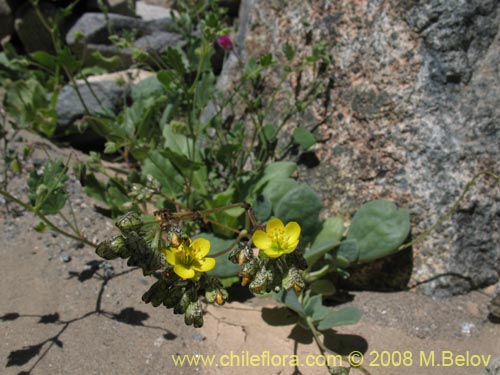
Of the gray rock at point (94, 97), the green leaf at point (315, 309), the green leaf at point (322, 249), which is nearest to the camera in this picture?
the green leaf at point (315, 309)

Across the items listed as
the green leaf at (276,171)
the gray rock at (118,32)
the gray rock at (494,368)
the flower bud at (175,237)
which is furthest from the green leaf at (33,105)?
the gray rock at (494,368)

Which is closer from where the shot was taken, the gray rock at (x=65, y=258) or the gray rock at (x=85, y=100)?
the gray rock at (x=65, y=258)

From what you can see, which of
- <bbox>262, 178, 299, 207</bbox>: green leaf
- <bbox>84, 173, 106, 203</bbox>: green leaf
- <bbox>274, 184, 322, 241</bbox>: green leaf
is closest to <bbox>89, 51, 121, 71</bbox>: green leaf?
<bbox>84, 173, 106, 203</bbox>: green leaf

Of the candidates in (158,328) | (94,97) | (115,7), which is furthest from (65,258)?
(115,7)

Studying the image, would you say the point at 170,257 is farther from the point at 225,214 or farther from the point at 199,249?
the point at 225,214

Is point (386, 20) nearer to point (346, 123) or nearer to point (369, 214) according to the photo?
point (346, 123)

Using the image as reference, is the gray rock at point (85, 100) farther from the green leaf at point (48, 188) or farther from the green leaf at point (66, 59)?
the green leaf at point (48, 188)

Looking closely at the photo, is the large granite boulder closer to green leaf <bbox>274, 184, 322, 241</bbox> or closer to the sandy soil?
the sandy soil

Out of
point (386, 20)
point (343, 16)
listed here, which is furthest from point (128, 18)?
point (386, 20)
